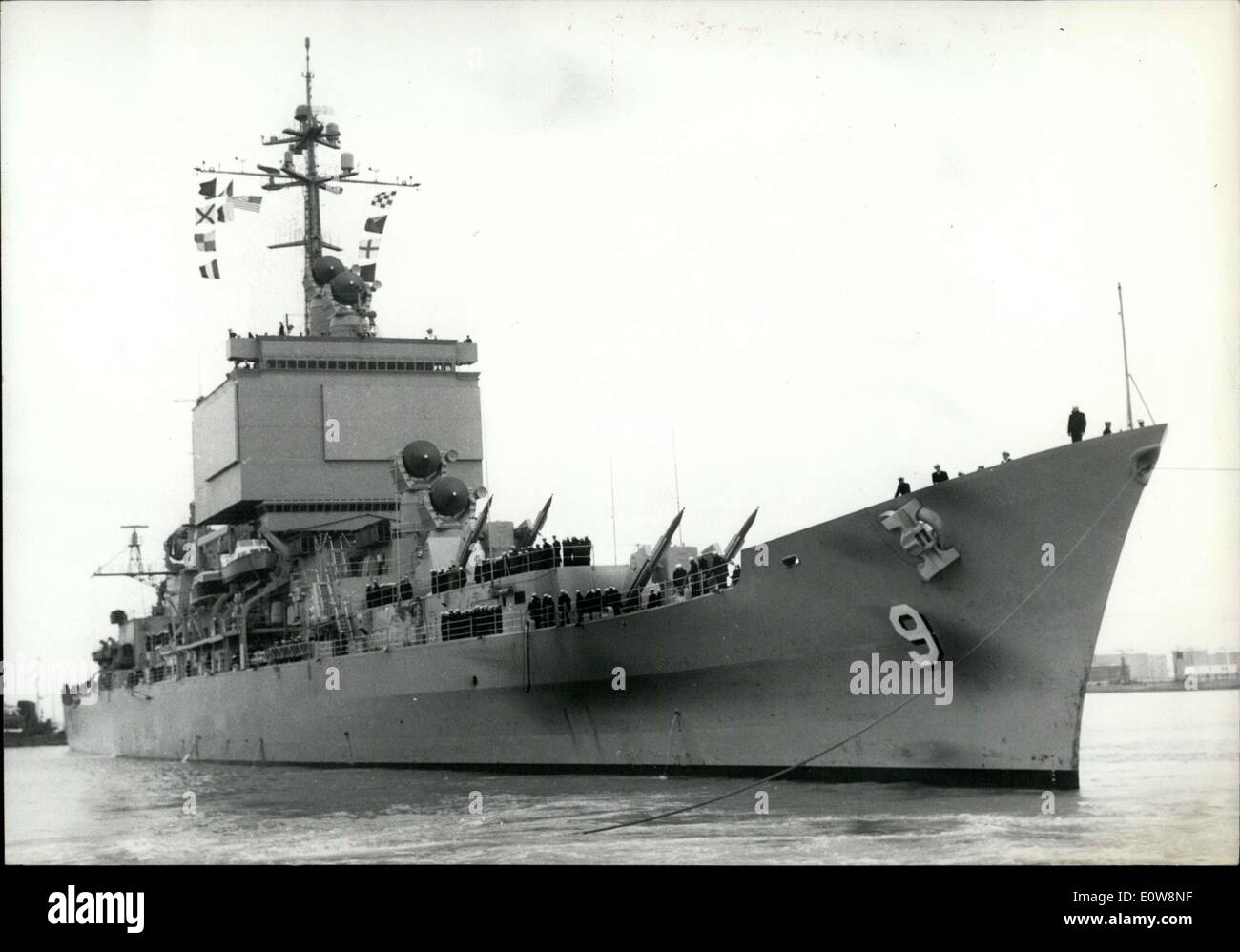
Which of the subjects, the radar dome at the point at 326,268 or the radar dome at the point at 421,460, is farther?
the radar dome at the point at 326,268

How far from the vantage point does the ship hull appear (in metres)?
13.9

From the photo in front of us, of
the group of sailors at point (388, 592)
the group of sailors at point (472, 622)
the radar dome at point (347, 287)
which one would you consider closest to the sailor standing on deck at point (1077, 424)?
the group of sailors at point (472, 622)

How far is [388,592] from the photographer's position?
22484 millimetres

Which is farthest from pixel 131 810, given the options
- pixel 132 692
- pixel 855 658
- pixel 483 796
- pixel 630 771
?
pixel 132 692

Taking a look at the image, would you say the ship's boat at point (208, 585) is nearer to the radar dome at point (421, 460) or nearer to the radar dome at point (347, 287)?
the radar dome at point (347, 287)

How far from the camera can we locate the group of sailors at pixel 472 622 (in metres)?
19.5

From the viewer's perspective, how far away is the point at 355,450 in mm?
26000

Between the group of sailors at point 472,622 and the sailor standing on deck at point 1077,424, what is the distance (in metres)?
8.05

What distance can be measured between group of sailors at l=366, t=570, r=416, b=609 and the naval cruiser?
0.18ft

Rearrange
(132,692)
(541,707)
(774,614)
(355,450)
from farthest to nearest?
(132,692), (355,450), (541,707), (774,614)
